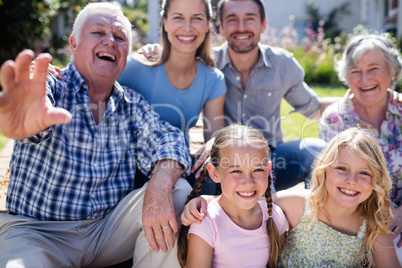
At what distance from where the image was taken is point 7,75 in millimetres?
1522

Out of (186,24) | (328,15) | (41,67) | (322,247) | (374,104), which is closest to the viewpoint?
(41,67)

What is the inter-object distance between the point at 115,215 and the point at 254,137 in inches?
36.9

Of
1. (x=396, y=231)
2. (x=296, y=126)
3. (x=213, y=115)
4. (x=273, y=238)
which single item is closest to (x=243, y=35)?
(x=213, y=115)

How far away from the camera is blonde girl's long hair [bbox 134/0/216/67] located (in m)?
2.91

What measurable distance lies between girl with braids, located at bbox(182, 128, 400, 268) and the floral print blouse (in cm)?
Answer: 51

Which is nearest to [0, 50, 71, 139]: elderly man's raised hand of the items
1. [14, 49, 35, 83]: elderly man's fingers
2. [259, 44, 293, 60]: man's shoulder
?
[14, 49, 35, 83]: elderly man's fingers

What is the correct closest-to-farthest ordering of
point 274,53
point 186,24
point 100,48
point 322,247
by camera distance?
point 322,247 → point 100,48 → point 186,24 → point 274,53

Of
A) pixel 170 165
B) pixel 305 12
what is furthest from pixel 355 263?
pixel 305 12

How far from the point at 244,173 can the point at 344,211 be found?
27.7 inches

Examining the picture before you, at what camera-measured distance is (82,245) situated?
7.21ft

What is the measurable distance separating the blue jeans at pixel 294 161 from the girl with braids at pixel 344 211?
0.48 meters

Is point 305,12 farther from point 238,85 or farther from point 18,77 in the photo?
point 18,77

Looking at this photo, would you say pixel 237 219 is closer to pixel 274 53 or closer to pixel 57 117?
pixel 57 117

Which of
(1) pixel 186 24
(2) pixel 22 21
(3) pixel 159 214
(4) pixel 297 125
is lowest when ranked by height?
(4) pixel 297 125
